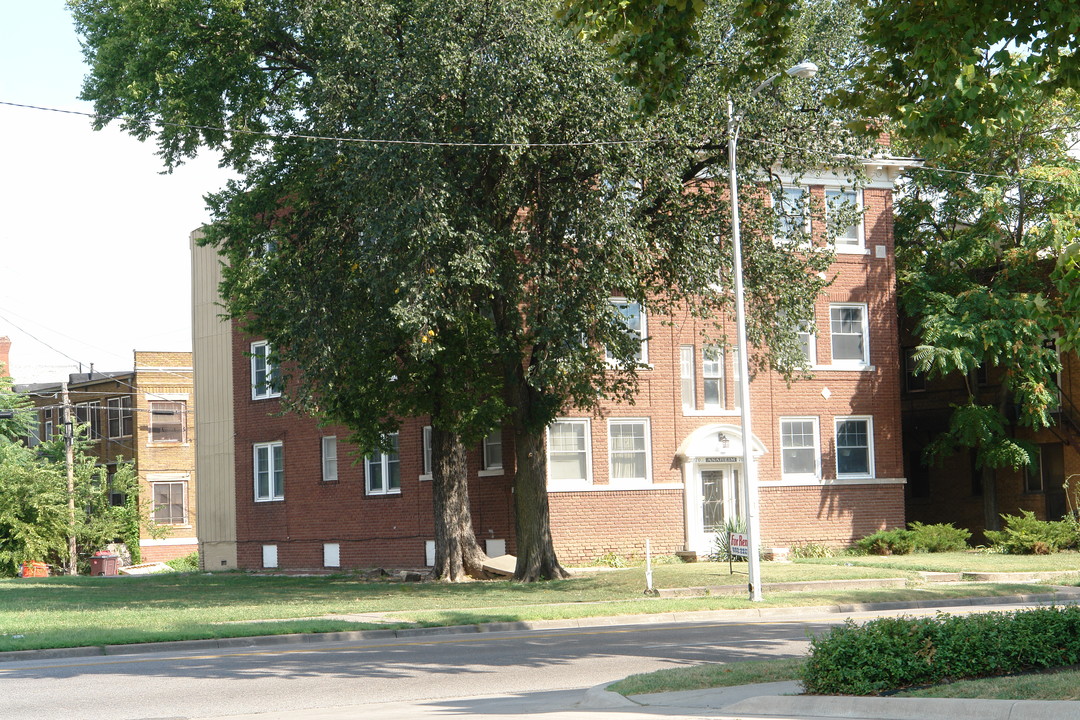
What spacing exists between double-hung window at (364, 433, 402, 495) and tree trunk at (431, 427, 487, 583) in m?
5.86

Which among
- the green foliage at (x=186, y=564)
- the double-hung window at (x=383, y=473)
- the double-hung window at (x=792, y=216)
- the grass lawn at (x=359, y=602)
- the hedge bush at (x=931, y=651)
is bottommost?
the green foliage at (x=186, y=564)

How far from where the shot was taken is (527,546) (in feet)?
88.1

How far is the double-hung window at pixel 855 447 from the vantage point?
3500 cm

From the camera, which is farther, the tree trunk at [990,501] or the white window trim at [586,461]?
the tree trunk at [990,501]

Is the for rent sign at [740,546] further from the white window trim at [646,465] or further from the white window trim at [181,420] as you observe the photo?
the white window trim at [181,420]

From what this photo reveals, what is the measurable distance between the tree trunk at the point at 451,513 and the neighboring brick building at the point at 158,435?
29.2 meters

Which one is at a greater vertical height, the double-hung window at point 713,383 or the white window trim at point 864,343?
the white window trim at point 864,343

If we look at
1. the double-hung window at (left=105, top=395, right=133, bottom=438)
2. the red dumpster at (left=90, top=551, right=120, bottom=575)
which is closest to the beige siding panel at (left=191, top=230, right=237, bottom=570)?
the red dumpster at (left=90, top=551, right=120, bottom=575)

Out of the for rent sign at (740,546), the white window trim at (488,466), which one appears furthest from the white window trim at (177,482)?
the for rent sign at (740,546)

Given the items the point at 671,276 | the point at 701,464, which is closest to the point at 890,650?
the point at 671,276

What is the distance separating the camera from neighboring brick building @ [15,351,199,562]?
5478 cm

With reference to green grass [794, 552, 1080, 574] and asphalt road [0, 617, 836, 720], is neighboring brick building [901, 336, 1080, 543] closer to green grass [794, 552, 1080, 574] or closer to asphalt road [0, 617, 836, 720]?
green grass [794, 552, 1080, 574]

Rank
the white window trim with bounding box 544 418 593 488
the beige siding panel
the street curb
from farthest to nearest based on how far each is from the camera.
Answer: the beige siding panel, the white window trim with bounding box 544 418 593 488, the street curb

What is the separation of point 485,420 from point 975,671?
1722 cm
